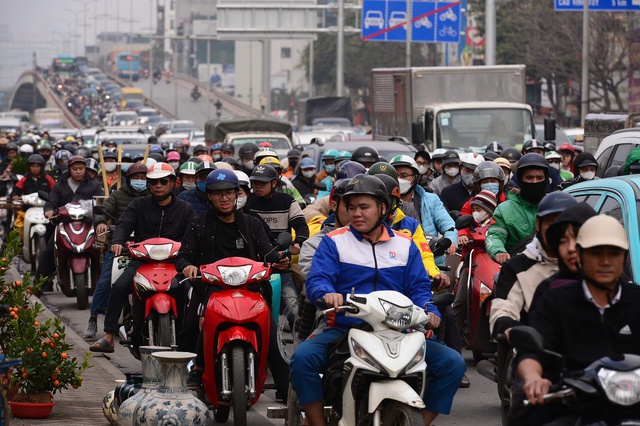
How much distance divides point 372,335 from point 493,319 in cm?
70

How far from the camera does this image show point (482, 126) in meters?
25.4

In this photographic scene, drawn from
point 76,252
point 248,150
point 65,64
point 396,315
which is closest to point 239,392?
point 396,315

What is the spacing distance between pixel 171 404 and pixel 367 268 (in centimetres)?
152

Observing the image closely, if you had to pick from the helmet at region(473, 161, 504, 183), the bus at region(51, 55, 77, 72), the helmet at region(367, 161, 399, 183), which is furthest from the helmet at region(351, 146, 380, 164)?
the bus at region(51, 55, 77, 72)

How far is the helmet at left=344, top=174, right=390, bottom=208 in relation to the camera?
7539mm

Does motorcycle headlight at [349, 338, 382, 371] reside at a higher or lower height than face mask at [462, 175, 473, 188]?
lower

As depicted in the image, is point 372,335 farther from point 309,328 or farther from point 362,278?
point 309,328

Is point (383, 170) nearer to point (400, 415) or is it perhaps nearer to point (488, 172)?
point (488, 172)

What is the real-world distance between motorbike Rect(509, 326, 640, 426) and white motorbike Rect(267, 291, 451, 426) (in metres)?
1.40

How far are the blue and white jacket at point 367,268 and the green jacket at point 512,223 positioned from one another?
2.62 metres

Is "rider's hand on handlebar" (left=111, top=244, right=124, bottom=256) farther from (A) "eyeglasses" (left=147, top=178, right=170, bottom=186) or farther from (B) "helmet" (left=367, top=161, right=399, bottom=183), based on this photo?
(B) "helmet" (left=367, top=161, right=399, bottom=183)

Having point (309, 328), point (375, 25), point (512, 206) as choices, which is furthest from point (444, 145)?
point (375, 25)

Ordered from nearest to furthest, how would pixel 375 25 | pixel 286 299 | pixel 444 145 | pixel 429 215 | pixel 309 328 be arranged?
1. pixel 309 328
2. pixel 286 299
3. pixel 429 215
4. pixel 444 145
5. pixel 375 25

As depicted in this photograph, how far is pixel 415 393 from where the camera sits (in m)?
6.92
